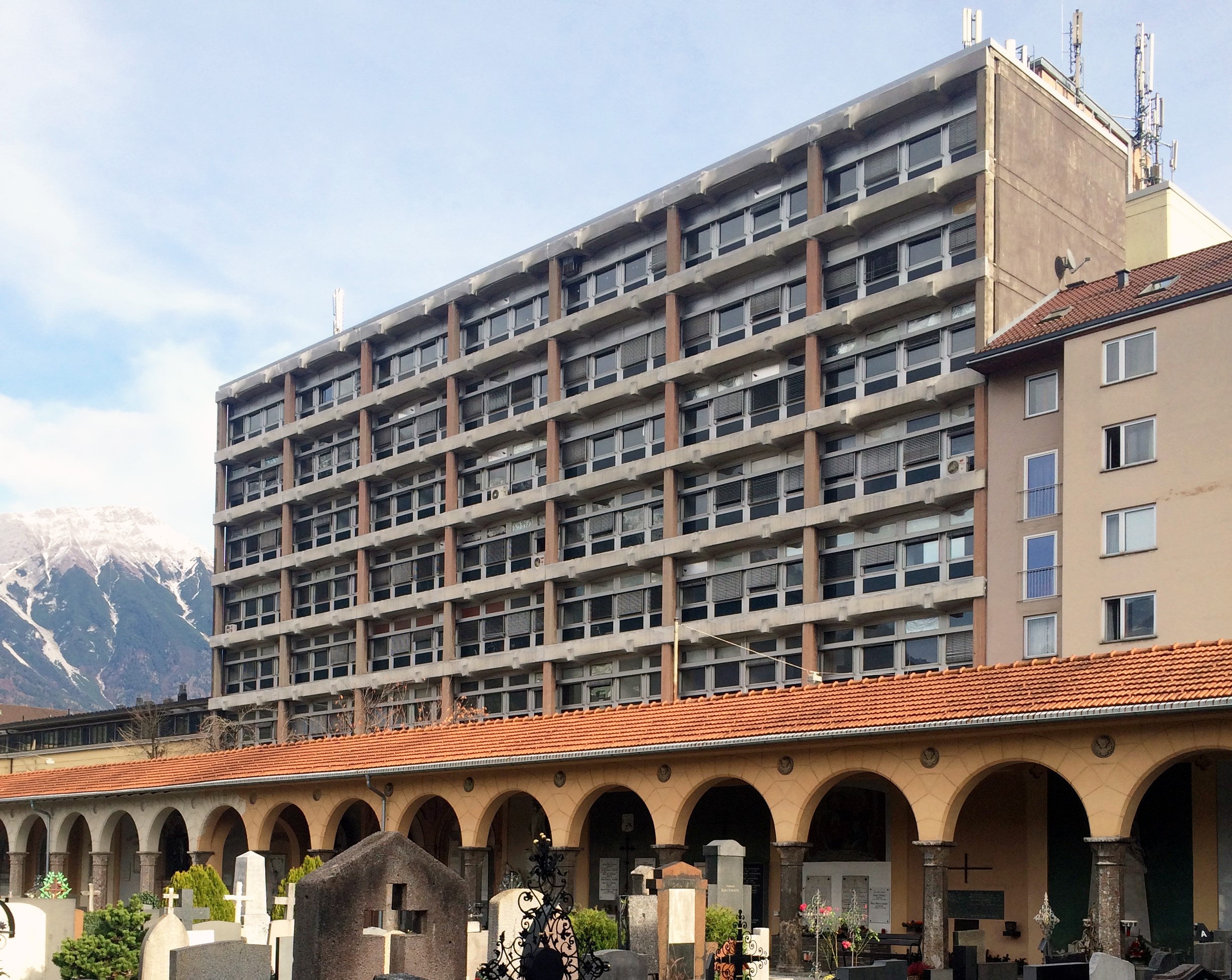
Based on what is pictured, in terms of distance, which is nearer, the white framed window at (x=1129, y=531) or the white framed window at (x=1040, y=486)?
the white framed window at (x=1129, y=531)

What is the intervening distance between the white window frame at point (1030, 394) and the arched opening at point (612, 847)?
14.8 meters

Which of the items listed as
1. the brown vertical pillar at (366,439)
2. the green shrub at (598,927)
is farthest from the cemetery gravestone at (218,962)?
the brown vertical pillar at (366,439)

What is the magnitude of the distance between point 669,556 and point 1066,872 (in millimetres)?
24227

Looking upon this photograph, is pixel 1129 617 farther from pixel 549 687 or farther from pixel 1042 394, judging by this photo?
pixel 549 687

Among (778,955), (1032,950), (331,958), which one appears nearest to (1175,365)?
(1032,950)

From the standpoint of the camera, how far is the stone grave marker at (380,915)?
15.6 metres

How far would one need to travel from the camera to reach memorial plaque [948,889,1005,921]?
Result: 33500 mm

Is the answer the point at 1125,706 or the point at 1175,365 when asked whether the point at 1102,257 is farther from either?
the point at 1125,706

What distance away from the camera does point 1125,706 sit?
2505cm

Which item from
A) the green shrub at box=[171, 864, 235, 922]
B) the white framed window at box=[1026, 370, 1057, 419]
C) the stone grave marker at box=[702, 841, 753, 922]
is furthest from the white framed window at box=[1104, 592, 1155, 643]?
the green shrub at box=[171, 864, 235, 922]

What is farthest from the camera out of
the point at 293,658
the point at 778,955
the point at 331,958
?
the point at 293,658

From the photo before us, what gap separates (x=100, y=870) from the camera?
51719 mm

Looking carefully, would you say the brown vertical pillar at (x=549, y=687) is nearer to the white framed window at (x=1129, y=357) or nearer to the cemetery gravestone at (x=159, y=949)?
the white framed window at (x=1129, y=357)

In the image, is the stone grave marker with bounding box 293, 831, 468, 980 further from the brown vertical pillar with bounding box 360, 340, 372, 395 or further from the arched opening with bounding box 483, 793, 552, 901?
the brown vertical pillar with bounding box 360, 340, 372, 395
